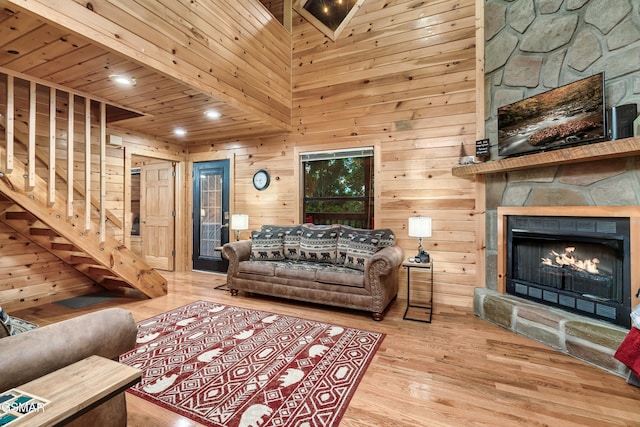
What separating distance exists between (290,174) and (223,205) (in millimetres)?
1406

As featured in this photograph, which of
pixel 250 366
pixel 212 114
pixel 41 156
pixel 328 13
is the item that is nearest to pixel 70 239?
pixel 41 156

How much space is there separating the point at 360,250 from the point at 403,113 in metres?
1.86

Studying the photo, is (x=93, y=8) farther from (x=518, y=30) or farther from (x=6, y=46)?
(x=518, y=30)

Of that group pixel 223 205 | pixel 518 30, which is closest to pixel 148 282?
pixel 223 205

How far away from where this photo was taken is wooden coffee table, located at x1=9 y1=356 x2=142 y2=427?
0.86 metres

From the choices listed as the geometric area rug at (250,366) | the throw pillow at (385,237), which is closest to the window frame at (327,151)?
the throw pillow at (385,237)

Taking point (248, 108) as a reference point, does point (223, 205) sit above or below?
below

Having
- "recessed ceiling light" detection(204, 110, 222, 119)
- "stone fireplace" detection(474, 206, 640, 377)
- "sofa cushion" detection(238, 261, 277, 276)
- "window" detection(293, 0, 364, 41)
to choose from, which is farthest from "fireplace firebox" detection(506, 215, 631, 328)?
"recessed ceiling light" detection(204, 110, 222, 119)

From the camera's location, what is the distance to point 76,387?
0.99 meters

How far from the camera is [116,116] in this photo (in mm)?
3885

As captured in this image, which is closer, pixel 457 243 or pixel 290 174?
pixel 457 243

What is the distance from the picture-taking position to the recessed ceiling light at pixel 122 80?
2738 millimetres

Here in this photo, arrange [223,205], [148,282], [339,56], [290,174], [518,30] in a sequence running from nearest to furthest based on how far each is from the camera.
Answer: [518,30]
[148,282]
[339,56]
[290,174]
[223,205]

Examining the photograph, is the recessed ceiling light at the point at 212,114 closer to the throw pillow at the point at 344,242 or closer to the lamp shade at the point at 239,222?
the lamp shade at the point at 239,222
